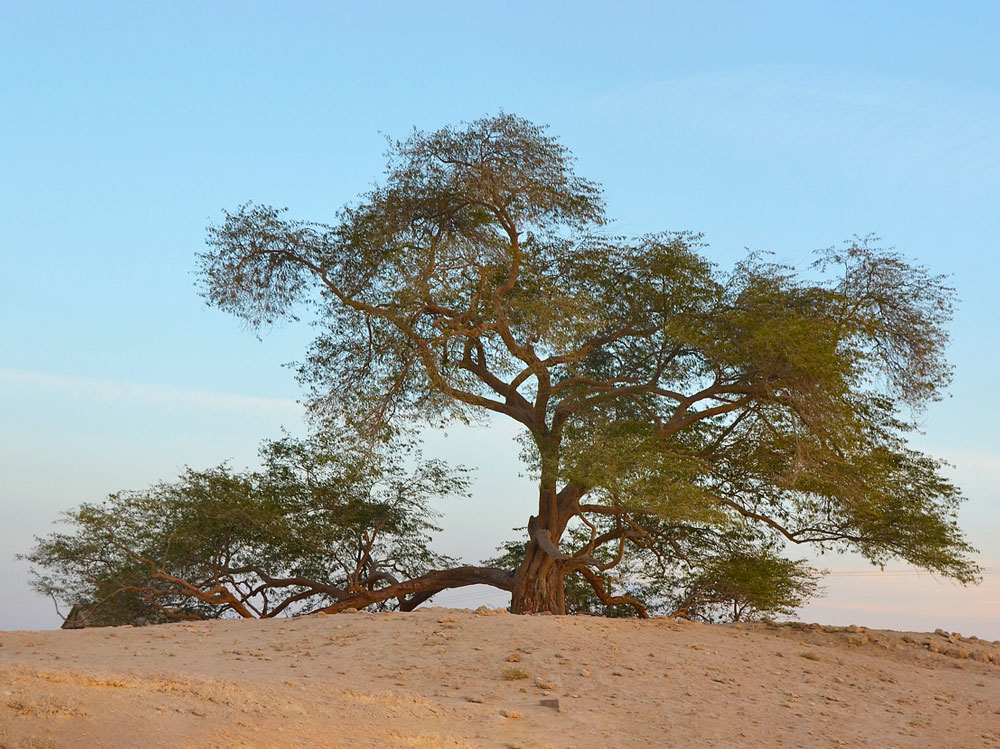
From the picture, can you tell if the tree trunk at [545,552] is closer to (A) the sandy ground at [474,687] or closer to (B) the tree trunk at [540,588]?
(B) the tree trunk at [540,588]

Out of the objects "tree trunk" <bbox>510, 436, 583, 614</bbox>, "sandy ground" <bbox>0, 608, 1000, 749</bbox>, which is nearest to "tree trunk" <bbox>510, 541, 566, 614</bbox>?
"tree trunk" <bbox>510, 436, 583, 614</bbox>

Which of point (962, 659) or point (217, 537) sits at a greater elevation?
point (217, 537)

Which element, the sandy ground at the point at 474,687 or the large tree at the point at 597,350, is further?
the large tree at the point at 597,350

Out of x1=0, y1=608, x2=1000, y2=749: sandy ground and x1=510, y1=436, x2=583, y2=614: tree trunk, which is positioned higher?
x1=510, y1=436, x2=583, y2=614: tree trunk

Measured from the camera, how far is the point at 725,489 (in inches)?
623

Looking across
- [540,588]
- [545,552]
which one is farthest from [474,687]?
[540,588]

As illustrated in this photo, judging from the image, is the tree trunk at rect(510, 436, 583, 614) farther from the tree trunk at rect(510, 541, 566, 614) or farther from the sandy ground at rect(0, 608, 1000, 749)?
the sandy ground at rect(0, 608, 1000, 749)

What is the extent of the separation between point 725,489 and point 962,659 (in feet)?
13.6

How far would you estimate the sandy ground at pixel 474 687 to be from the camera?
607 centimetres

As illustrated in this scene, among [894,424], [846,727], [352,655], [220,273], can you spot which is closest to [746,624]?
[894,424]

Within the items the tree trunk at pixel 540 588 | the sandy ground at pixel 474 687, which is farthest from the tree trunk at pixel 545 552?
the sandy ground at pixel 474 687

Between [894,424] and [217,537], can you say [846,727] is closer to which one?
[894,424]

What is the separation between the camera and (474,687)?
327 inches

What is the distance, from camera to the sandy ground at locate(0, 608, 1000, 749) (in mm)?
6070
